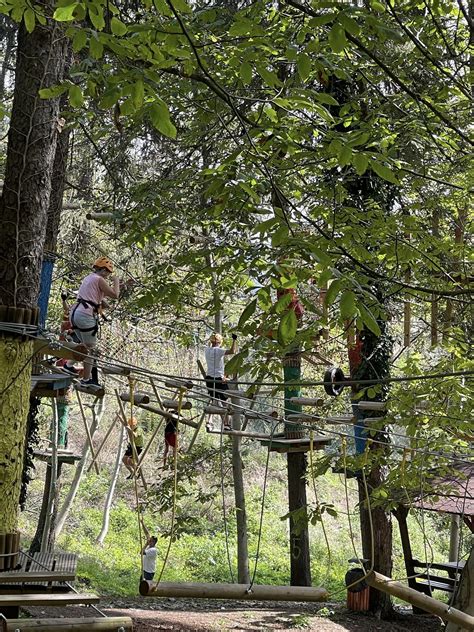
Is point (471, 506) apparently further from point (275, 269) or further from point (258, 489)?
point (258, 489)

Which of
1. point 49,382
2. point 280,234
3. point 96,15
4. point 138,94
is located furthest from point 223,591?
point 49,382

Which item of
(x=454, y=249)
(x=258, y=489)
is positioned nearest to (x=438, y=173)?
(x=454, y=249)

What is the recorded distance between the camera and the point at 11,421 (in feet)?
11.6

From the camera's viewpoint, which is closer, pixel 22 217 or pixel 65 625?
pixel 65 625

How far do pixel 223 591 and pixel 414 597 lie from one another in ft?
2.84

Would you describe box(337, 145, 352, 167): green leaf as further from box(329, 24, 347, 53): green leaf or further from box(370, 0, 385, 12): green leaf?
box(370, 0, 385, 12): green leaf

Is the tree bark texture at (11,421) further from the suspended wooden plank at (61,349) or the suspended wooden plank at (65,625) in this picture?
the suspended wooden plank at (65,625)

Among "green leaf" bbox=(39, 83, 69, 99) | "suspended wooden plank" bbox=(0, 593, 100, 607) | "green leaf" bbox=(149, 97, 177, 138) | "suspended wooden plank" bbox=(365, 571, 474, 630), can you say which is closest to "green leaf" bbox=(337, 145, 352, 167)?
"green leaf" bbox=(149, 97, 177, 138)

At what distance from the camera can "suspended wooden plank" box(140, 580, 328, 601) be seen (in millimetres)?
3646

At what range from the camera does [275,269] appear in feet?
10.9

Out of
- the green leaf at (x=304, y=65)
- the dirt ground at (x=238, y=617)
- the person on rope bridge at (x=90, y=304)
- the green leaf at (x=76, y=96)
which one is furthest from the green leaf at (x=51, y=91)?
the dirt ground at (x=238, y=617)

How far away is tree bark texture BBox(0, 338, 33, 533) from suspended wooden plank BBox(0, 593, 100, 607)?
11.5 inches

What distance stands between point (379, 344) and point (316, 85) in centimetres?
337

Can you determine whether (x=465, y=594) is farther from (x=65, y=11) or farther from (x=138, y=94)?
(x=65, y=11)
